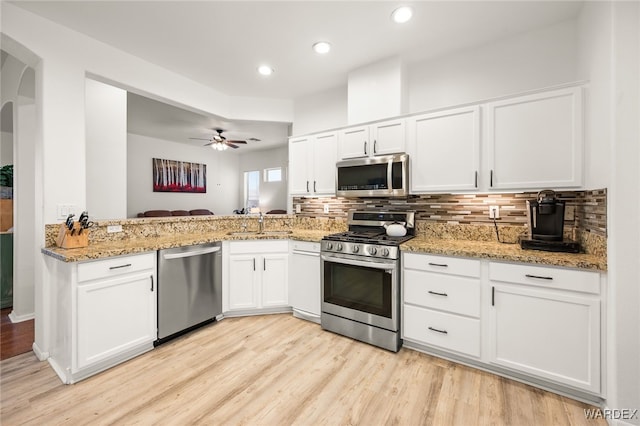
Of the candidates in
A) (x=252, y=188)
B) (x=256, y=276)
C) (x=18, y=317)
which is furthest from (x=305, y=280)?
(x=252, y=188)

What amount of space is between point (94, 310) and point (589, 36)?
4142 mm

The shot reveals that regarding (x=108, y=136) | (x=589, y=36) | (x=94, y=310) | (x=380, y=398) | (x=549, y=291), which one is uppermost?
(x=589, y=36)

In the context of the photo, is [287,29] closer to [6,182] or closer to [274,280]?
[274,280]

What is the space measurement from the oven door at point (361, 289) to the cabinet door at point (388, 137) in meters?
1.13

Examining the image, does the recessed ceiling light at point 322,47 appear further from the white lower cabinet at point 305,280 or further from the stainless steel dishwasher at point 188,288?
the stainless steel dishwasher at point 188,288

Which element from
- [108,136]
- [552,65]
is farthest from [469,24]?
[108,136]

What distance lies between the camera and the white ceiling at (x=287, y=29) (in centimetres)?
212

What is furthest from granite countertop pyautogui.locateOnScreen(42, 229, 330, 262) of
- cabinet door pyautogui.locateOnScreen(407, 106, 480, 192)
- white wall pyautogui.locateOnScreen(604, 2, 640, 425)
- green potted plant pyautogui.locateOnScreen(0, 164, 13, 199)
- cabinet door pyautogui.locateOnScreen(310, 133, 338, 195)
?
green potted plant pyautogui.locateOnScreen(0, 164, 13, 199)

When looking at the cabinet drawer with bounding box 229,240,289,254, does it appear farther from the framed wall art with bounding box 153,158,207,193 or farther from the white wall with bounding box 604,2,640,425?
the framed wall art with bounding box 153,158,207,193

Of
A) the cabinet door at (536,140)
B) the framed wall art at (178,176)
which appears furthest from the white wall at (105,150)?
the framed wall art at (178,176)

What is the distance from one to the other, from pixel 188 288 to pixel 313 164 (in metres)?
1.92

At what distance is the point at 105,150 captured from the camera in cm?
332

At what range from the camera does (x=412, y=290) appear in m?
2.39

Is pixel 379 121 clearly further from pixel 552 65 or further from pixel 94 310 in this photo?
pixel 94 310
